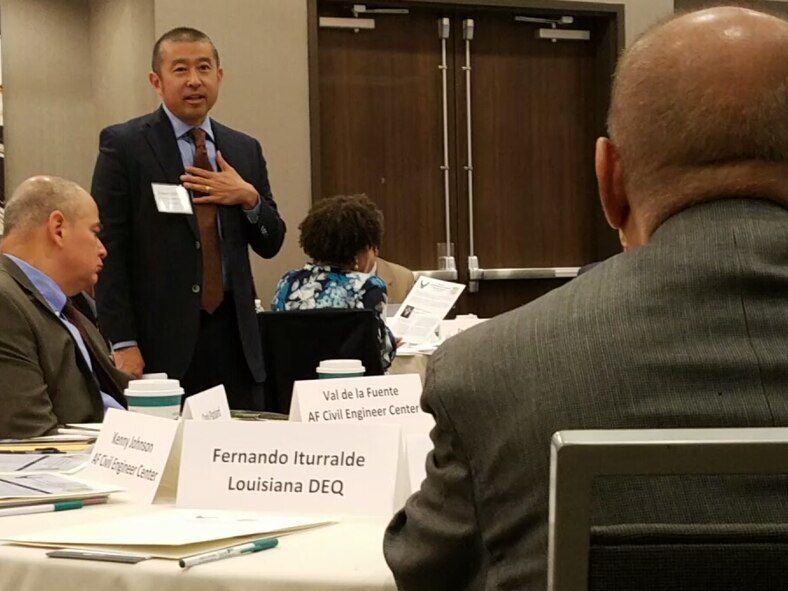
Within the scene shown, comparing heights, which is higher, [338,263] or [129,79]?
[129,79]

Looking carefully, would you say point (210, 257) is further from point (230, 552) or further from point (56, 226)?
point (230, 552)

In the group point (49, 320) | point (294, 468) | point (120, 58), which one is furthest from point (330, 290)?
point (120, 58)

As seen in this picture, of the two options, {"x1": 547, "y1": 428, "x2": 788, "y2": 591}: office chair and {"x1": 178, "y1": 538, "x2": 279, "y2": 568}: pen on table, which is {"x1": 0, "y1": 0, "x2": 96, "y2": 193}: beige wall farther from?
{"x1": 547, "y1": 428, "x2": 788, "y2": 591}: office chair

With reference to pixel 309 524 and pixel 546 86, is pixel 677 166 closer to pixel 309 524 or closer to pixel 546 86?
pixel 309 524

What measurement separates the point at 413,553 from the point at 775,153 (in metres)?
0.49

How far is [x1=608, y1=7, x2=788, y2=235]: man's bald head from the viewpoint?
931 millimetres

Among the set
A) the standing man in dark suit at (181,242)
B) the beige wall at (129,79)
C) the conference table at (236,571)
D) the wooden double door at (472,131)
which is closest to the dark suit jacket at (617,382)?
the conference table at (236,571)

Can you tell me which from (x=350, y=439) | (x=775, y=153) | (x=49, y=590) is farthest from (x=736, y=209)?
(x=49, y=590)

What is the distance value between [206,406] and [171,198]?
1653 mm

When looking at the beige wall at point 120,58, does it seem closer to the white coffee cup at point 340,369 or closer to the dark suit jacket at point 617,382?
the white coffee cup at point 340,369

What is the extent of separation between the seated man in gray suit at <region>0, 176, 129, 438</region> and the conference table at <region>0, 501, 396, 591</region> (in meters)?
0.93

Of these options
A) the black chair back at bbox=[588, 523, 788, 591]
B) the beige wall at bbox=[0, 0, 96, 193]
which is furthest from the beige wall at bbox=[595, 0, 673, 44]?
the black chair back at bbox=[588, 523, 788, 591]

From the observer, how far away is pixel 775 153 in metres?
0.93

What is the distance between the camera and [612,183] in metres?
1.04
